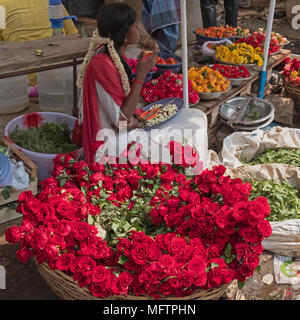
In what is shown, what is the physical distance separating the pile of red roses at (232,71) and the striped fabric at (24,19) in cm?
185

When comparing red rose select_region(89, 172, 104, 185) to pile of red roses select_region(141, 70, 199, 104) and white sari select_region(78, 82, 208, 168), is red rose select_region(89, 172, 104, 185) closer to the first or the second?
white sari select_region(78, 82, 208, 168)

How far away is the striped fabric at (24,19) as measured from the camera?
411 cm

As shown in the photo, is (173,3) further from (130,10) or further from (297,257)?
(297,257)

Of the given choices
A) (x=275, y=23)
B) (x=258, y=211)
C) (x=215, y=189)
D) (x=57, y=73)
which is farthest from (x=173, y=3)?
(x=275, y=23)

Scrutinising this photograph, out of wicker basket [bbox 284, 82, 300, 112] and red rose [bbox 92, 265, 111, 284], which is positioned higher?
red rose [bbox 92, 265, 111, 284]

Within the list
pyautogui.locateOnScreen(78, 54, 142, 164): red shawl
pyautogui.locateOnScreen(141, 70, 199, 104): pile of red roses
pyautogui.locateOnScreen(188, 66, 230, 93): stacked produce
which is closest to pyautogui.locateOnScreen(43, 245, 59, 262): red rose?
pyautogui.locateOnScreen(78, 54, 142, 164): red shawl

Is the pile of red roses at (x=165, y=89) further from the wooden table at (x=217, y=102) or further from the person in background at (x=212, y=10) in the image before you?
the person in background at (x=212, y=10)

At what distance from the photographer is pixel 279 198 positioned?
2684 mm

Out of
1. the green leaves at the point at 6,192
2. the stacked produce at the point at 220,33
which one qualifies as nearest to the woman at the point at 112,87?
the green leaves at the point at 6,192

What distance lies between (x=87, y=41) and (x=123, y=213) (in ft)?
5.49

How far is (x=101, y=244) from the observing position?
6.06 feet

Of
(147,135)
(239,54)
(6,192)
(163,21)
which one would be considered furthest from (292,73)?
(6,192)

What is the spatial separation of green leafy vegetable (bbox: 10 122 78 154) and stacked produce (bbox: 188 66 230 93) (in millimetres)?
1334

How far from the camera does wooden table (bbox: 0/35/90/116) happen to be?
2.59 m
